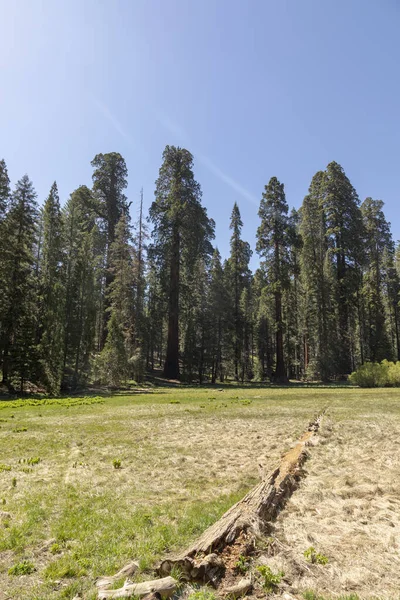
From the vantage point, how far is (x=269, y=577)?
12.4 feet

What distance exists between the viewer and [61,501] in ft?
20.0

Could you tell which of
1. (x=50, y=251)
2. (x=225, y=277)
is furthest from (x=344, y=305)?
(x=50, y=251)

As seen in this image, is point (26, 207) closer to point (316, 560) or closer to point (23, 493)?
point (23, 493)

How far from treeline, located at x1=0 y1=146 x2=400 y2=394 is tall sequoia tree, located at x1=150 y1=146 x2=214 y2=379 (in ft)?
0.42

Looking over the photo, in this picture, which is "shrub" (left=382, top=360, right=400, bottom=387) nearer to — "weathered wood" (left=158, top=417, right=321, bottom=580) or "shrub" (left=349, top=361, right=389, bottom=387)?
"shrub" (left=349, top=361, right=389, bottom=387)

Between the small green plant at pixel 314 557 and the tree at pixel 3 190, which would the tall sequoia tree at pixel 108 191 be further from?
the small green plant at pixel 314 557

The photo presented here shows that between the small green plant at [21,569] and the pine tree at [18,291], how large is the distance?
22.6 meters

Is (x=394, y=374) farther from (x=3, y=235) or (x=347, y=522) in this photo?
(x=3, y=235)

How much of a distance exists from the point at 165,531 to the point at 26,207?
2999 cm

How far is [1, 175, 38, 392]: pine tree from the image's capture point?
24828 millimetres

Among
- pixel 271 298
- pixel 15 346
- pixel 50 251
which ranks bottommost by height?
pixel 15 346

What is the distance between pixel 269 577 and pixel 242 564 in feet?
1.20

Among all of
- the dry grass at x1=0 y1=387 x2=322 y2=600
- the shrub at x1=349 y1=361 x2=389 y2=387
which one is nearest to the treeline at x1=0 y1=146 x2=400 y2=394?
the shrub at x1=349 y1=361 x2=389 y2=387

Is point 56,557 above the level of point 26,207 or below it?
below
